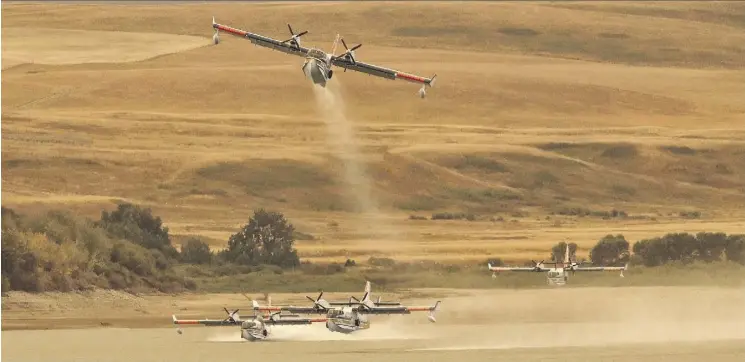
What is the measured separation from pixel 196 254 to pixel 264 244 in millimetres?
5109

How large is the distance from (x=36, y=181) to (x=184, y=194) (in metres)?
11.8

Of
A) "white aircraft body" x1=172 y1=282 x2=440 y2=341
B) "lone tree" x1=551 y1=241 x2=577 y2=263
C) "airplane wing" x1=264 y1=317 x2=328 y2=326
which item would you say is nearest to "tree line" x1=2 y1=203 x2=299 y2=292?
"lone tree" x1=551 y1=241 x2=577 y2=263

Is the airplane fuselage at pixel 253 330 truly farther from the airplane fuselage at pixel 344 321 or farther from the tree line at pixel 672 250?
the tree line at pixel 672 250

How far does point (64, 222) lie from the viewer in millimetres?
128625

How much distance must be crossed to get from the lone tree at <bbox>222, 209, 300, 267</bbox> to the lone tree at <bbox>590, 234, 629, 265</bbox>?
18627 millimetres

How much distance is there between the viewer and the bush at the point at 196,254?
14020 centimetres

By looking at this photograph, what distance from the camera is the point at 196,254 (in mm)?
140750

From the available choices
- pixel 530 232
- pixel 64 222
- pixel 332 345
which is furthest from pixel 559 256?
pixel 332 345

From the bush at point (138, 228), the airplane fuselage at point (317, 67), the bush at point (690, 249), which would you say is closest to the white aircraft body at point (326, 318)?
the airplane fuselage at point (317, 67)

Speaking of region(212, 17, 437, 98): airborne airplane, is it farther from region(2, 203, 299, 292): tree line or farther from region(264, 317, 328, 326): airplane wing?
region(2, 203, 299, 292): tree line

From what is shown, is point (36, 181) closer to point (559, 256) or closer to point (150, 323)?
point (559, 256)

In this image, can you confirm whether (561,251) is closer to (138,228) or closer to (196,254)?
(196,254)

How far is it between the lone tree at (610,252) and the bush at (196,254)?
23448mm

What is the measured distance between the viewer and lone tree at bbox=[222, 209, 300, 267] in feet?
460
